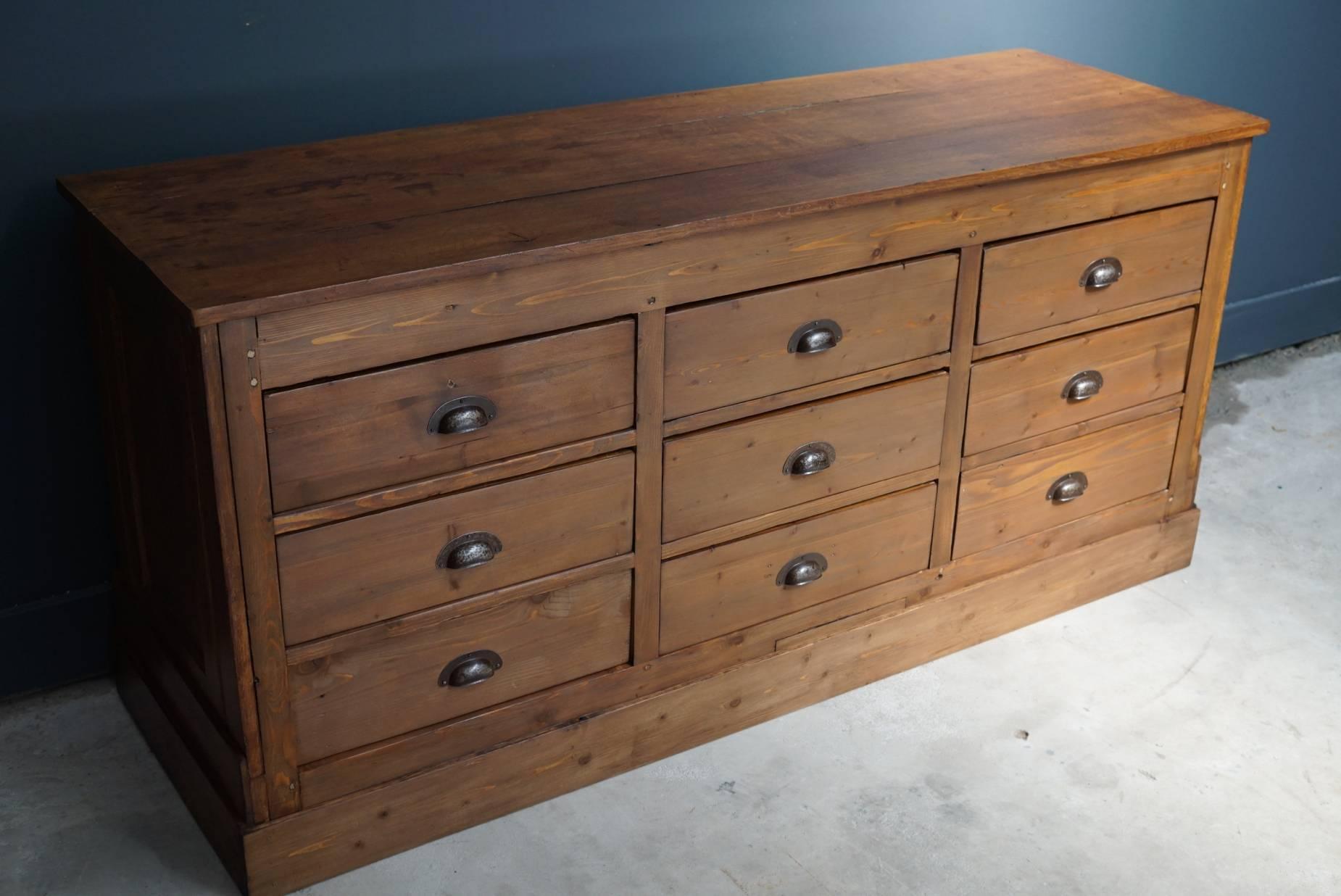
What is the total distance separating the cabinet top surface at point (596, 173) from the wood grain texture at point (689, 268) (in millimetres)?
28

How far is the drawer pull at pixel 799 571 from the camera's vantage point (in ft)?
8.14

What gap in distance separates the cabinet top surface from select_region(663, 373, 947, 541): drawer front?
338mm

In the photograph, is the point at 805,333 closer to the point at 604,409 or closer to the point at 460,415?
the point at 604,409

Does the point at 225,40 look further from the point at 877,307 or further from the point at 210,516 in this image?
the point at 877,307

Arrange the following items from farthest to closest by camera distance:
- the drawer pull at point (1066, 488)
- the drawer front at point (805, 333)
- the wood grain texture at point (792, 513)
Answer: the drawer pull at point (1066, 488)
the wood grain texture at point (792, 513)
the drawer front at point (805, 333)

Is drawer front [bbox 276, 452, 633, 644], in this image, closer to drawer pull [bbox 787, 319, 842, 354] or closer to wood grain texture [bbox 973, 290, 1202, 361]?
drawer pull [bbox 787, 319, 842, 354]

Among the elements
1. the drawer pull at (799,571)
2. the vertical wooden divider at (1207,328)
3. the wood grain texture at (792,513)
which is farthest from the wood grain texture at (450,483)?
the vertical wooden divider at (1207,328)

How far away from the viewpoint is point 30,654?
2.52 meters

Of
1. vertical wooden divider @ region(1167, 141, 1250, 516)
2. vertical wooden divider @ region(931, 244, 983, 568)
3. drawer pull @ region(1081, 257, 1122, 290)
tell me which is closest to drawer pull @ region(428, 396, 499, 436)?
vertical wooden divider @ region(931, 244, 983, 568)

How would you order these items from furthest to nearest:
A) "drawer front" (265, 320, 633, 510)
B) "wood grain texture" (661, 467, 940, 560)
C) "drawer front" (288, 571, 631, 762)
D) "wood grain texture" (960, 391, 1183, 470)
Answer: "wood grain texture" (960, 391, 1183, 470) → "wood grain texture" (661, 467, 940, 560) → "drawer front" (288, 571, 631, 762) → "drawer front" (265, 320, 633, 510)

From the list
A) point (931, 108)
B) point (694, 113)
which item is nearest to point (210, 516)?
point (694, 113)

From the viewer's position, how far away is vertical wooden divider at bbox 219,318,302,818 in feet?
6.05

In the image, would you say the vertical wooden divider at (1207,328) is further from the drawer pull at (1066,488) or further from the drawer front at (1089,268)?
the drawer pull at (1066,488)

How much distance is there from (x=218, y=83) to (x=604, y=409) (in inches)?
32.3
